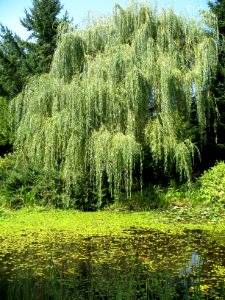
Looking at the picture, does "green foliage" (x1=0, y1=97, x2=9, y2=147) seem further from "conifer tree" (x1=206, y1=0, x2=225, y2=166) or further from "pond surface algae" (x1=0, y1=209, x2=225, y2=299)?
"conifer tree" (x1=206, y1=0, x2=225, y2=166)

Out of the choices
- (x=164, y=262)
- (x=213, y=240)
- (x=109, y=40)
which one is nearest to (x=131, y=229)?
(x=213, y=240)

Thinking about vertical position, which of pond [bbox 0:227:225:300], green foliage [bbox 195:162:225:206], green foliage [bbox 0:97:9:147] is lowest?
pond [bbox 0:227:225:300]

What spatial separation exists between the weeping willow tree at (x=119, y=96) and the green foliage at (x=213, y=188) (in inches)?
37.8

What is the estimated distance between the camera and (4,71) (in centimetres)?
2455

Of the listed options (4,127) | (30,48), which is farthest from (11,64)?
(4,127)

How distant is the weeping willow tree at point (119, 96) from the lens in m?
12.1

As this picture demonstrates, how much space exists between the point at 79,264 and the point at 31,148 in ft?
22.3

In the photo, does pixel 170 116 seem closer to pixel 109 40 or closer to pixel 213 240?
pixel 109 40

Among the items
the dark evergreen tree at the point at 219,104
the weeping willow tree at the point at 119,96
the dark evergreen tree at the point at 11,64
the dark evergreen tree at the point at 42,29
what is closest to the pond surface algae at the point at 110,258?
the weeping willow tree at the point at 119,96

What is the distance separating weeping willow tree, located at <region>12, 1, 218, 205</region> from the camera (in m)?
12.1

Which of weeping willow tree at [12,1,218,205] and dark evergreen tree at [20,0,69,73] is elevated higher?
dark evergreen tree at [20,0,69,73]

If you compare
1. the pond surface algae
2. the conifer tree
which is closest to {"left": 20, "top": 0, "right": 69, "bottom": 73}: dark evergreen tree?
the conifer tree

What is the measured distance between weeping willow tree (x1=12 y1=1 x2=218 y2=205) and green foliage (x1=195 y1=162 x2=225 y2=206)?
3.15ft

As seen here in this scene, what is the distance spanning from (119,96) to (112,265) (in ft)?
22.9
